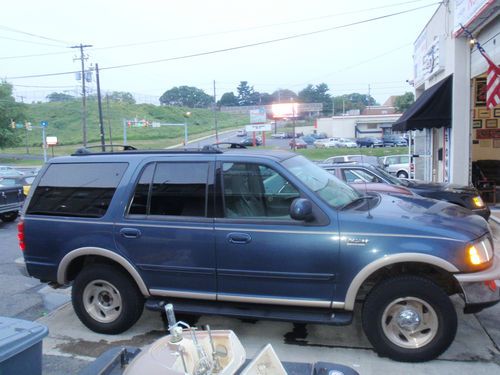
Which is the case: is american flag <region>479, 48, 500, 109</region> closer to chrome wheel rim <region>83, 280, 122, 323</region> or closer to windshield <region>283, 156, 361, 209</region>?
windshield <region>283, 156, 361, 209</region>

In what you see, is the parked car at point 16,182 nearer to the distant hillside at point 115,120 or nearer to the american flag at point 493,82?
the american flag at point 493,82

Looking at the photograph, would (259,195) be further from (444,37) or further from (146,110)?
(146,110)

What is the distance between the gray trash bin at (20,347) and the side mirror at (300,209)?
6.83ft

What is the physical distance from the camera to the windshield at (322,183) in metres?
4.20

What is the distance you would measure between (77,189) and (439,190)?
22.0 feet

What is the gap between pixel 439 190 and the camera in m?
8.78

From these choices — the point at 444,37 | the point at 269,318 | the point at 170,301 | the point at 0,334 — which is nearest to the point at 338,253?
the point at 269,318

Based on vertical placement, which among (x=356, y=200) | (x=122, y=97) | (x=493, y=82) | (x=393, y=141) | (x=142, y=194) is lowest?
(x=356, y=200)

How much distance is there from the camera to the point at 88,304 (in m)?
4.74

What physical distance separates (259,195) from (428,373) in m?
2.04

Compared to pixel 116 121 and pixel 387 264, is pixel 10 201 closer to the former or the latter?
pixel 387 264

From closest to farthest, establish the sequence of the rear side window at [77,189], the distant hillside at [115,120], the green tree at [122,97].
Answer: the rear side window at [77,189] < the distant hillside at [115,120] < the green tree at [122,97]

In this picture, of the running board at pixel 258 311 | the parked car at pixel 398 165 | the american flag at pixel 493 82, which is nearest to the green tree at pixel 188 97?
the parked car at pixel 398 165

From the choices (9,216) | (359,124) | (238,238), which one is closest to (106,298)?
(238,238)
